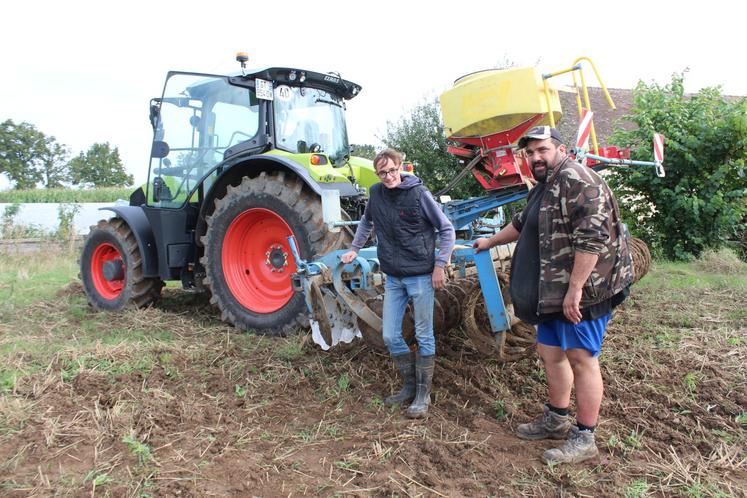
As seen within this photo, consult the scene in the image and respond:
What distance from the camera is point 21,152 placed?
126 feet

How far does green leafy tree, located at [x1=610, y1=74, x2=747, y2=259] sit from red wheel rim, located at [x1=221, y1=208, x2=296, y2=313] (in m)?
5.38

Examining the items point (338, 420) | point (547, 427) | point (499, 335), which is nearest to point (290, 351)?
point (338, 420)

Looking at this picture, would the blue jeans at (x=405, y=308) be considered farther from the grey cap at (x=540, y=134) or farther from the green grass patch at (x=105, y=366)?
the green grass patch at (x=105, y=366)

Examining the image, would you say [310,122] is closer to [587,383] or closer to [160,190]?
[160,190]

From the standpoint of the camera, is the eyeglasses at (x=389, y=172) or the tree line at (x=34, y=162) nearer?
the eyeglasses at (x=389, y=172)

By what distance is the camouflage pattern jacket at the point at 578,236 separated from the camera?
2.50 meters

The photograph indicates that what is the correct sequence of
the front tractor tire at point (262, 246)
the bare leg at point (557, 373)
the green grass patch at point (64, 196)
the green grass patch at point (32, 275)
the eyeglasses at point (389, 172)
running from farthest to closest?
the green grass patch at point (64, 196)
the green grass patch at point (32, 275)
the front tractor tire at point (262, 246)
the eyeglasses at point (389, 172)
the bare leg at point (557, 373)

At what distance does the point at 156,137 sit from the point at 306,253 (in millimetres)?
2521

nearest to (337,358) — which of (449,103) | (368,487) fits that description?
(368,487)

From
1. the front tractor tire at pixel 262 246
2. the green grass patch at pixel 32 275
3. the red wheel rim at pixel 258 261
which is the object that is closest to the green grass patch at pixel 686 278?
the front tractor tire at pixel 262 246

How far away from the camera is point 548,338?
2.82 meters

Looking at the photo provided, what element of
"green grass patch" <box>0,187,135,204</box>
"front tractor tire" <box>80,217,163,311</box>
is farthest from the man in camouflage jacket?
"green grass patch" <box>0,187,135,204</box>

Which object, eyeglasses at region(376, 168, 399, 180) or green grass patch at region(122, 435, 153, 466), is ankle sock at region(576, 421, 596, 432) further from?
green grass patch at region(122, 435, 153, 466)

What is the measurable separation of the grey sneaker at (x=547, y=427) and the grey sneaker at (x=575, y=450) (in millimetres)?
154
